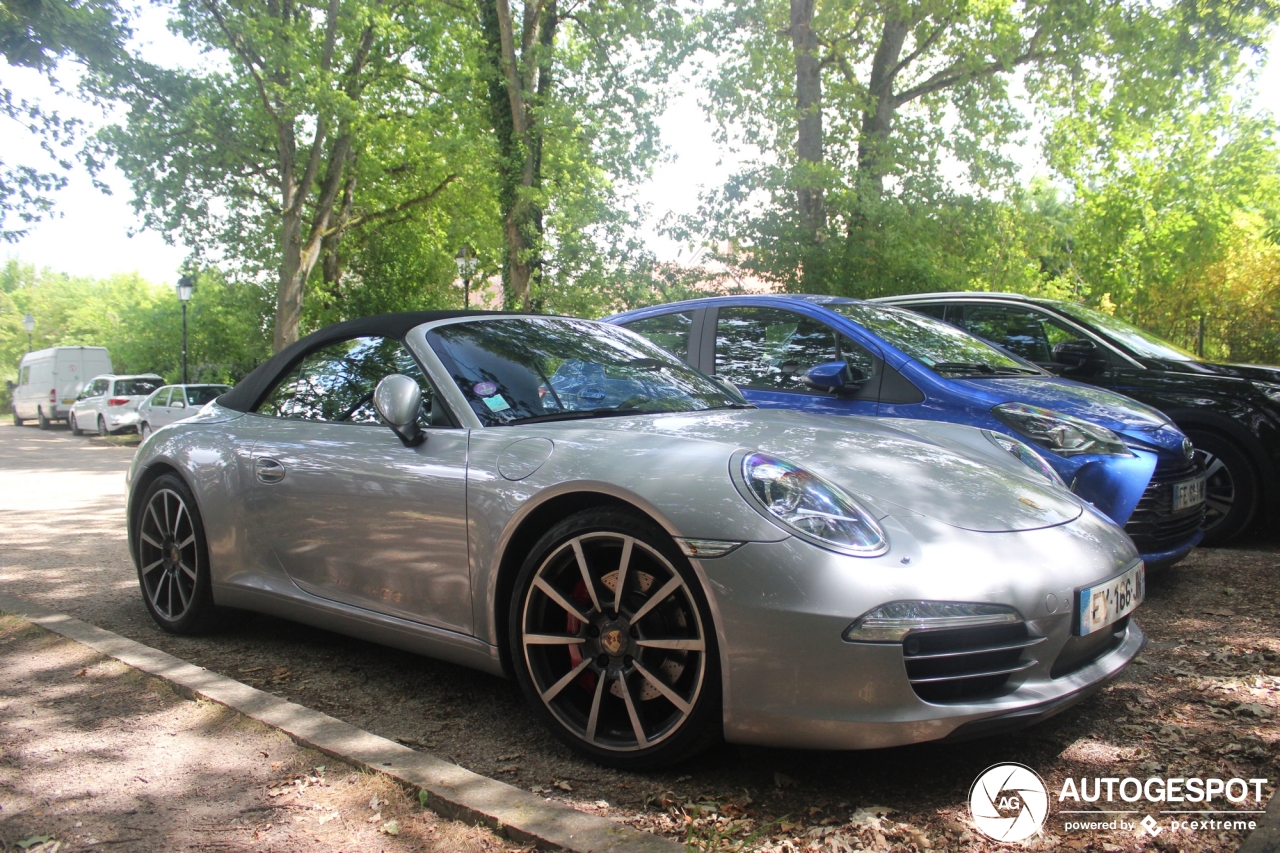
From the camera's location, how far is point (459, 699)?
3484 millimetres

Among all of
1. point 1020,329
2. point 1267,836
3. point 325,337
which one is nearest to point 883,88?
point 1020,329

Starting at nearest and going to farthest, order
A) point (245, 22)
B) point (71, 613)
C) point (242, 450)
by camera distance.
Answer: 1. point (242, 450)
2. point (71, 613)
3. point (245, 22)

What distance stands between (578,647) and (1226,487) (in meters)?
5.00

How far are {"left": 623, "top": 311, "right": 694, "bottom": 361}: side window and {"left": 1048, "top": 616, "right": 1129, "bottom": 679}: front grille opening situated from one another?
3.47 metres

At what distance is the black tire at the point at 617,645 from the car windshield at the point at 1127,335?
511 cm

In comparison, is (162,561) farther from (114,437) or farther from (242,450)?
(114,437)

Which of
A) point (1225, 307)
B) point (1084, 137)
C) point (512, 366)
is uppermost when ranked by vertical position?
point (1084, 137)

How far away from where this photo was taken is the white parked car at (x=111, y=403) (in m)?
25.5

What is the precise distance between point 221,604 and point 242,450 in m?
0.70

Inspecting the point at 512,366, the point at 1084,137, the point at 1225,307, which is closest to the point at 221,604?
the point at 512,366

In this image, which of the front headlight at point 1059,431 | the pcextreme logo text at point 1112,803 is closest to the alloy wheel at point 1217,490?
the front headlight at point 1059,431

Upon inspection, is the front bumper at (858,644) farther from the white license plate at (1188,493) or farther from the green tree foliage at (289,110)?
the green tree foliage at (289,110)

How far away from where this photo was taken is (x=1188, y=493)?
15.8 feet

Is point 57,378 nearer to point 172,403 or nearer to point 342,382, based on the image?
point 172,403
